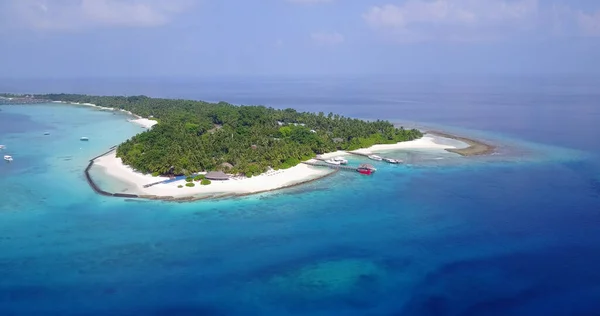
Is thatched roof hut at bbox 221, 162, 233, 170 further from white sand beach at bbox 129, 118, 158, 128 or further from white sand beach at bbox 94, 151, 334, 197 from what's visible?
white sand beach at bbox 129, 118, 158, 128

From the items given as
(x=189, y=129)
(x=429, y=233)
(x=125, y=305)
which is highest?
(x=189, y=129)

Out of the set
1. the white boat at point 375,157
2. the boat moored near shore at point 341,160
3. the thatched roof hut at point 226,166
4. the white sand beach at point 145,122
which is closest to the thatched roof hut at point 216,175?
the thatched roof hut at point 226,166

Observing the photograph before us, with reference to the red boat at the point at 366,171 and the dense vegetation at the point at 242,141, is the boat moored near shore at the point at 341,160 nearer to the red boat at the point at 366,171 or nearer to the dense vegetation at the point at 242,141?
the dense vegetation at the point at 242,141

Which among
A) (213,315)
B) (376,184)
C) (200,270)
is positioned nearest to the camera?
(213,315)

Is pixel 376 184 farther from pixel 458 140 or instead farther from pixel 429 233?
pixel 458 140

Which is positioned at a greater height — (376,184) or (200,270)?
(376,184)

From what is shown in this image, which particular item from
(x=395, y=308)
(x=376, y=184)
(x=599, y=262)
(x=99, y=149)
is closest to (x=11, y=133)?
(x=99, y=149)

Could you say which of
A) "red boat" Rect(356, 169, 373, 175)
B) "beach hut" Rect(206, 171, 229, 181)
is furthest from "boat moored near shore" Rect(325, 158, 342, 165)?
"beach hut" Rect(206, 171, 229, 181)

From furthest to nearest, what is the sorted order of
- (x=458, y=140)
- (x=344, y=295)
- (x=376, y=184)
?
(x=458, y=140)
(x=376, y=184)
(x=344, y=295)
